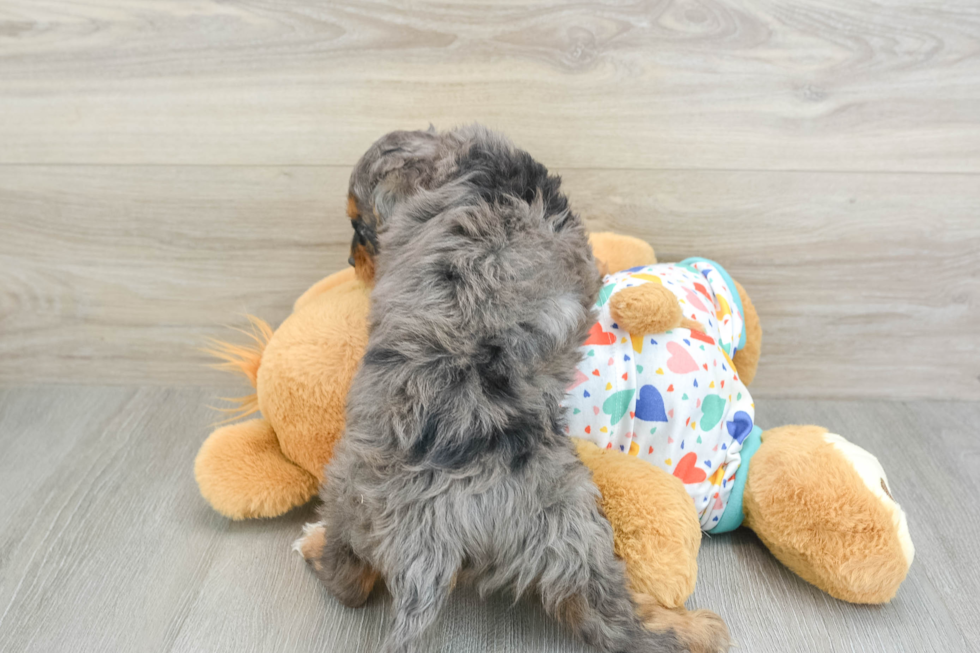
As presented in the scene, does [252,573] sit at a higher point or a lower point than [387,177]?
lower

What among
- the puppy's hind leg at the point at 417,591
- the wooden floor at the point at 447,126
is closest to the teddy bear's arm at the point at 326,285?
the wooden floor at the point at 447,126

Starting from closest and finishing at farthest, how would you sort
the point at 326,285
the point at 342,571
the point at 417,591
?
the point at 417,591 < the point at 342,571 < the point at 326,285

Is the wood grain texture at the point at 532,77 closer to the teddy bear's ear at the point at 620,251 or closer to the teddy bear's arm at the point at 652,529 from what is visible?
the teddy bear's ear at the point at 620,251

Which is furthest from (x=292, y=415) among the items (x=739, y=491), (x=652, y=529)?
(x=739, y=491)

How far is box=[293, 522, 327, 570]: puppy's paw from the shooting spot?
0.73 m

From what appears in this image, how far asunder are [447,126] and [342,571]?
60 cm

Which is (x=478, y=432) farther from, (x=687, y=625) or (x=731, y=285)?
(x=731, y=285)

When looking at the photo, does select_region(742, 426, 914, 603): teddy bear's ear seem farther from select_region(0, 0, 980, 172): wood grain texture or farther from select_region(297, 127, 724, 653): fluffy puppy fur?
select_region(0, 0, 980, 172): wood grain texture

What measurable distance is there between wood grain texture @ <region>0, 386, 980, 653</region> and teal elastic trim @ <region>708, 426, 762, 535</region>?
0.04 metres

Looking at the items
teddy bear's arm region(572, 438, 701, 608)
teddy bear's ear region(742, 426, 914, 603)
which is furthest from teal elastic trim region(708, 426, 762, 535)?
teddy bear's arm region(572, 438, 701, 608)

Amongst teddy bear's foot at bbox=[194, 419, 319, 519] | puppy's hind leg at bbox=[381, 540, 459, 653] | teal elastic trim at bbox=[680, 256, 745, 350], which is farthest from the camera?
teal elastic trim at bbox=[680, 256, 745, 350]

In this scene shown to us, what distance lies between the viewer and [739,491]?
77 centimetres

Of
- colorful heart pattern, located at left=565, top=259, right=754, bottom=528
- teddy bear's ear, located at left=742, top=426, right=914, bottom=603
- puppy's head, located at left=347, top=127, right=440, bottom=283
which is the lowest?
teddy bear's ear, located at left=742, top=426, right=914, bottom=603

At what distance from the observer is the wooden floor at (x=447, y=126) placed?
0.84 meters
